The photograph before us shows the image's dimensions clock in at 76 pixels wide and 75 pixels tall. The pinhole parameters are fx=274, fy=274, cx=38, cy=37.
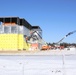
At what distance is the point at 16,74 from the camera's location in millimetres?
8961

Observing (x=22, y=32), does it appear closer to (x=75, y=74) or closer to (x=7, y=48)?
(x=7, y=48)

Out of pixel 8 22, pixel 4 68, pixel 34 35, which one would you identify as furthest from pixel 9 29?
pixel 4 68

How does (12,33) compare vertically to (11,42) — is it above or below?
above

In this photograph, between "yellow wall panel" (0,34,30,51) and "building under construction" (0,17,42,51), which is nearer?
"building under construction" (0,17,42,51)

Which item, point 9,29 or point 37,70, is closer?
point 37,70

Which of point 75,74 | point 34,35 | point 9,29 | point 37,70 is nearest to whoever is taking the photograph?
point 75,74

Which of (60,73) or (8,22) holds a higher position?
(8,22)

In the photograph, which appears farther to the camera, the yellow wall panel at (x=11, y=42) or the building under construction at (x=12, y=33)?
the yellow wall panel at (x=11, y=42)

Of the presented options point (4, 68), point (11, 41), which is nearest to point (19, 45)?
point (11, 41)

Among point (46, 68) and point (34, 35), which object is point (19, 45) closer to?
point (34, 35)

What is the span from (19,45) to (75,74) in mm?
97698

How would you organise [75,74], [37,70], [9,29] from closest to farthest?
[75,74] → [37,70] → [9,29]

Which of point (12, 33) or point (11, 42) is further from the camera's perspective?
point (11, 42)

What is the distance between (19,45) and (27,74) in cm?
9743
